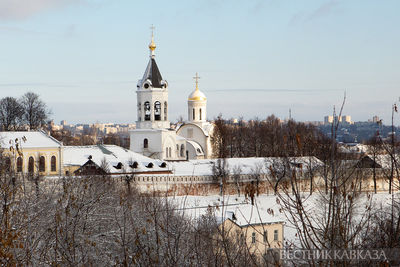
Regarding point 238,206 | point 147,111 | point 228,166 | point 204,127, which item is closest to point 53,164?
point 147,111

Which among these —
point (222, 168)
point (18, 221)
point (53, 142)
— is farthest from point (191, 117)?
point (18, 221)

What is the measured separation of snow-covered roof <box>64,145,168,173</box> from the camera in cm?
3438

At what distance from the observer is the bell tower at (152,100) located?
4047 centimetres

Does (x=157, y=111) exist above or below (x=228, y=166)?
above

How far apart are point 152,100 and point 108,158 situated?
6882mm

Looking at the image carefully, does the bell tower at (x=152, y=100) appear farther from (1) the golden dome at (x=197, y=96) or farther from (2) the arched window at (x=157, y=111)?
(1) the golden dome at (x=197, y=96)

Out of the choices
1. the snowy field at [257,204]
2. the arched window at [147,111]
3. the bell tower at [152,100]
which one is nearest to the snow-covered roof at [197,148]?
the bell tower at [152,100]

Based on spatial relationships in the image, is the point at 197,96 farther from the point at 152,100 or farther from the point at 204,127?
the point at 152,100

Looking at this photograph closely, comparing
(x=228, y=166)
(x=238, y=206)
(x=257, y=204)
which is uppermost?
(x=228, y=166)

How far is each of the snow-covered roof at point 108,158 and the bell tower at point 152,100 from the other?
4.79 metres

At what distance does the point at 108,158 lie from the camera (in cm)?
3509

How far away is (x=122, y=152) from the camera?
36688mm

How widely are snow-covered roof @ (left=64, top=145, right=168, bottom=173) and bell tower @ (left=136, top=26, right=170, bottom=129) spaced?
4.79 m

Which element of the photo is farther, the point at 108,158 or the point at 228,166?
the point at 228,166
